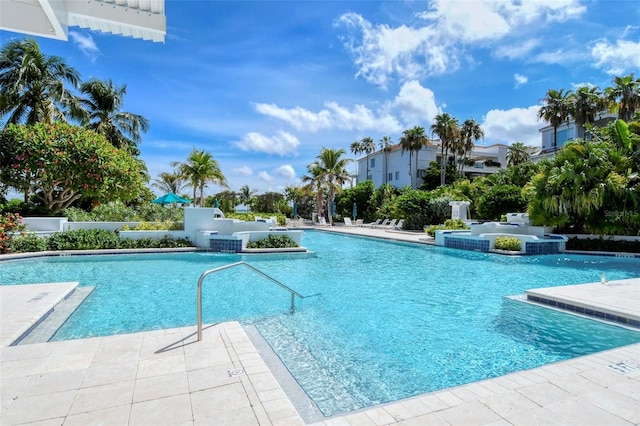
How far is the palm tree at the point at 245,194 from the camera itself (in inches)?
1782

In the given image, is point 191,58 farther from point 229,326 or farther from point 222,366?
point 222,366

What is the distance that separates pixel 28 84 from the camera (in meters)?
19.5

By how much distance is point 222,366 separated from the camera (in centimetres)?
367

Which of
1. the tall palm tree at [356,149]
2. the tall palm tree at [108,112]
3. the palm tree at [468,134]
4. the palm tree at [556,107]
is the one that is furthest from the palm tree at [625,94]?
the tall palm tree at [108,112]

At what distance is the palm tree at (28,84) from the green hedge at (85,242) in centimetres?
983

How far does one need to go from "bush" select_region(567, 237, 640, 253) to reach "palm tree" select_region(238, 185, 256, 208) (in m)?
35.2

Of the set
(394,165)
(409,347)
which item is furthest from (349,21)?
(394,165)

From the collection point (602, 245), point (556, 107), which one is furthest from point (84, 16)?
point (556, 107)

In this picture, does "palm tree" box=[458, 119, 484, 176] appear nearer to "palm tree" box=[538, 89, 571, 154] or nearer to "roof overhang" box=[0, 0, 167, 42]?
"palm tree" box=[538, 89, 571, 154]

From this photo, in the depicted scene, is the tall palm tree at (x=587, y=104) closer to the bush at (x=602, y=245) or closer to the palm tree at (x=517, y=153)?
the palm tree at (x=517, y=153)

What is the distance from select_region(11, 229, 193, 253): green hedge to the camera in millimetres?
12711

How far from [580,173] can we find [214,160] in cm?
2421

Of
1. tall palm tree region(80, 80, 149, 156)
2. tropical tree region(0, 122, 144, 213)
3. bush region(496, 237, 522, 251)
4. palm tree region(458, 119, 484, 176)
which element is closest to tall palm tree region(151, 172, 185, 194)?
tall palm tree region(80, 80, 149, 156)

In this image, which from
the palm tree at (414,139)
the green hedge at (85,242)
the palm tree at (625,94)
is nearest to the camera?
the green hedge at (85,242)
